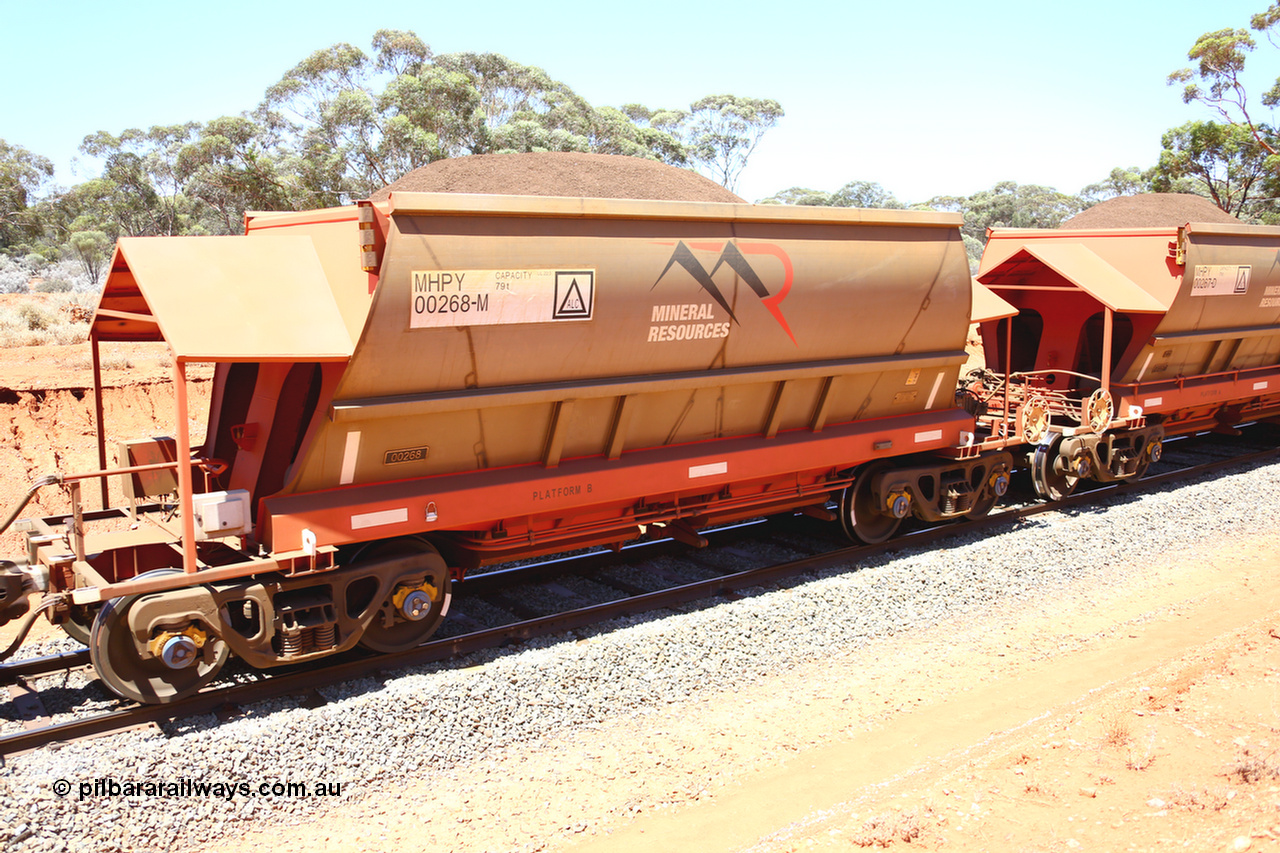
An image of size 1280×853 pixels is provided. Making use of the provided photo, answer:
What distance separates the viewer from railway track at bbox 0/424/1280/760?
6.36 m

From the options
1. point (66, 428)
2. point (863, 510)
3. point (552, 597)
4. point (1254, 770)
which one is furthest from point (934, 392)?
point (66, 428)

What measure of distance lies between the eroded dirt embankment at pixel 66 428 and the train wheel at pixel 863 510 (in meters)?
9.33

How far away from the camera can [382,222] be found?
6.44 metres

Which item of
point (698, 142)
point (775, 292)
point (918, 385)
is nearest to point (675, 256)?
point (775, 292)

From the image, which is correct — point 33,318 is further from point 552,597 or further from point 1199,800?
point 1199,800

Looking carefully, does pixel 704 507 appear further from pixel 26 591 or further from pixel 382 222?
pixel 26 591

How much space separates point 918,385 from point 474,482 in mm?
5453

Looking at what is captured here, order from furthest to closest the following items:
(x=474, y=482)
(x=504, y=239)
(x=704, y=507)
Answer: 1. (x=704, y=507)
2. (x=474, y=482)
3. (x=504, y=239)

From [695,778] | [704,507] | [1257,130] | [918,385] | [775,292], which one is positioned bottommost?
[695,778]

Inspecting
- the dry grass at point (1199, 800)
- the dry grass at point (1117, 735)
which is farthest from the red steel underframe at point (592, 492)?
the dry grass at point (1199, 800)

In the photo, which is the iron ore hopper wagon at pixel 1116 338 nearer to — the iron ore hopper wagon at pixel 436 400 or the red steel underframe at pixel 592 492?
the red steel underframe at pixel 592 492

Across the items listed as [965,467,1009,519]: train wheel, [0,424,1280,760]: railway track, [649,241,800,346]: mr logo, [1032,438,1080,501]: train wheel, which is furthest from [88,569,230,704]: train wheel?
[1032,438,1080,501]: train wheel

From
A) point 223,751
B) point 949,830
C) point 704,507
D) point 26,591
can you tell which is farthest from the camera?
point 704,507

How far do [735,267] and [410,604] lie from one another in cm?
399
